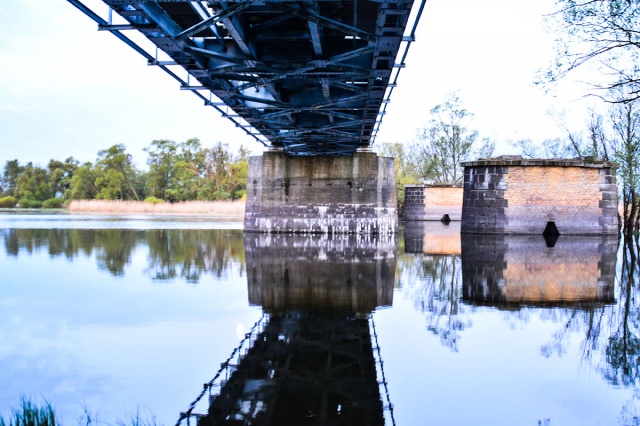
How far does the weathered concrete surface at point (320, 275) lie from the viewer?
9.98m

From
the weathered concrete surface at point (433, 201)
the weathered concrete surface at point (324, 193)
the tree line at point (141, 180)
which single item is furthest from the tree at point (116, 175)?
the weathered concrete surface at point (324, 193)

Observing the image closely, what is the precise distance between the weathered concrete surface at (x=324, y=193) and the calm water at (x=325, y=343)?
13343 millimetres

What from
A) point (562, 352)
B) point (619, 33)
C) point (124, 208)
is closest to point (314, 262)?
point (619, 33)

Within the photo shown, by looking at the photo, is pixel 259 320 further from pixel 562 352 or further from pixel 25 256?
pixel 25 256

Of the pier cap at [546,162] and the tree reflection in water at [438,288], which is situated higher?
the pier cap at [546,162]

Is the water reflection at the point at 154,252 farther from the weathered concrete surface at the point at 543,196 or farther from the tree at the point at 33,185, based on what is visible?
the tree at the point at 33,185

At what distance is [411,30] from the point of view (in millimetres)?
10328

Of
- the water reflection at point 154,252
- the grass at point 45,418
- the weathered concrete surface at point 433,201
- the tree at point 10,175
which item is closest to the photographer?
the grass at point 45,418

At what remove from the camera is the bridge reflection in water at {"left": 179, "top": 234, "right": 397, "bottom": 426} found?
192 inches

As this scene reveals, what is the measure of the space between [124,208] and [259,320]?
5913 centimetres

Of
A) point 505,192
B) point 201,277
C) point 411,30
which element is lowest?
point 201,277

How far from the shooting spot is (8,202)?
283 ft

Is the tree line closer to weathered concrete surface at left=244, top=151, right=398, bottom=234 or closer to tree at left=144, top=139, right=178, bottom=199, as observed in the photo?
tree at left=144, top=139, right=178, bottom=199

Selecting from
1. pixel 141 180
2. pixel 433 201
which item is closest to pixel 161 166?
pixel 141 180
